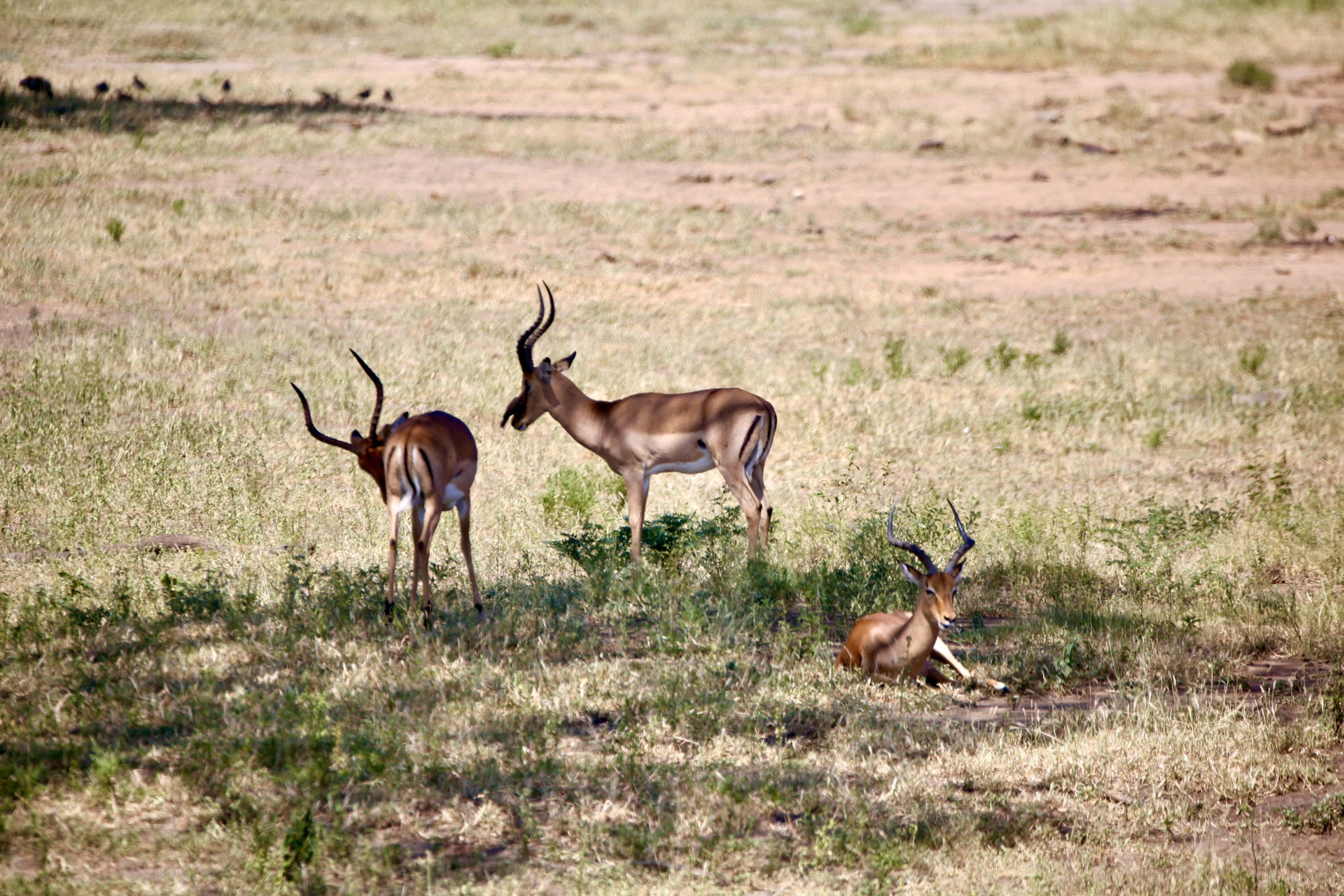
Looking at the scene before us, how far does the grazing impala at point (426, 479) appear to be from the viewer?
21.6 ft

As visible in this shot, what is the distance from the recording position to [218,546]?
800 cm

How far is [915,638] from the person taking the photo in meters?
6.30

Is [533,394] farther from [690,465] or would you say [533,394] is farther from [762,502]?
[762,502]

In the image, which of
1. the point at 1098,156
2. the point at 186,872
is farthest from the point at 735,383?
the point at 1098,156

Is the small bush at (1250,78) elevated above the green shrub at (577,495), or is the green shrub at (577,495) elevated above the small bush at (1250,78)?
the small bush at (1250,78)

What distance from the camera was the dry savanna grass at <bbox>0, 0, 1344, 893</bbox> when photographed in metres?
4.95

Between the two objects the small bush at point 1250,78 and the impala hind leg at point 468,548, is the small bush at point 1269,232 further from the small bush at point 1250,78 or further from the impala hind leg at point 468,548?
the impala hind leg at point 468,548

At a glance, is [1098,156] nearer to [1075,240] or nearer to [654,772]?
[1075,240]

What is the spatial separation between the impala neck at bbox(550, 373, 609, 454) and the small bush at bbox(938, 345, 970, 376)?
496 centimetres

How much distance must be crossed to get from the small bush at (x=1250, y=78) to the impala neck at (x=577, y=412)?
1010 inches

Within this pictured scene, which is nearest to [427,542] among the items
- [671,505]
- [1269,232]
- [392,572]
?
[392,572]

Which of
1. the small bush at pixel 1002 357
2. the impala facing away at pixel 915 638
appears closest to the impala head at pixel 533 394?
the impala facing away at pixel 915 638

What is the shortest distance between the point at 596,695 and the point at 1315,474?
6684mm

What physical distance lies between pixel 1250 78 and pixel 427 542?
28.1 m
